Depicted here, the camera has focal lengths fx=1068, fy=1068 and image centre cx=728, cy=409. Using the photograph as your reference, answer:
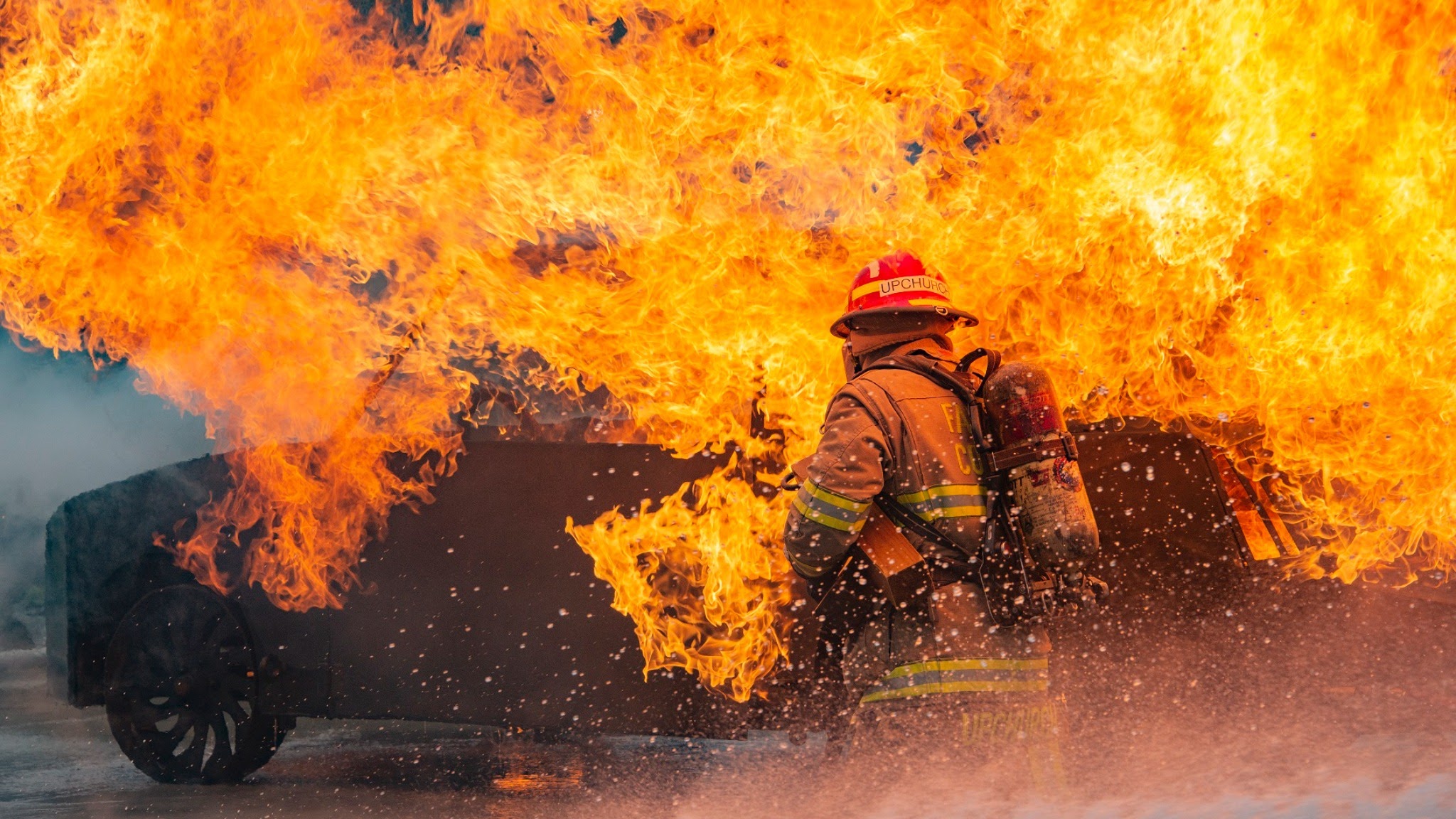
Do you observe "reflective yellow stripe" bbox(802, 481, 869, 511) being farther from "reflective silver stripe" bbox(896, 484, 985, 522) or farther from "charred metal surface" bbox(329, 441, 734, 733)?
"charred metal surface" bbox(329, 441, 734, 733)

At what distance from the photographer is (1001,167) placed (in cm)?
472

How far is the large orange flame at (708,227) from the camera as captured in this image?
14.2ft

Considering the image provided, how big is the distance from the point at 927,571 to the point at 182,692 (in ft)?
12.3

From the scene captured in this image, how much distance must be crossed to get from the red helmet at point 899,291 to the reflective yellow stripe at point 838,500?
0.67m

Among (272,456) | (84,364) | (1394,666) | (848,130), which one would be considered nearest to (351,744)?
(272,456)

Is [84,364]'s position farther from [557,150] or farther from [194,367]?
[557,150]

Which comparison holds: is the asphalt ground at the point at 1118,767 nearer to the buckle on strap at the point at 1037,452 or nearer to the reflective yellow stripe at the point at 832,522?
the reflective yellow stripe at the point at 832,522

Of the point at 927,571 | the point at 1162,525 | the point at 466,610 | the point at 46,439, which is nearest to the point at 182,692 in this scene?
the point at 466,610

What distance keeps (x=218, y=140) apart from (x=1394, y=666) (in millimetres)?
5952

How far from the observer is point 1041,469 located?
10.5 ft

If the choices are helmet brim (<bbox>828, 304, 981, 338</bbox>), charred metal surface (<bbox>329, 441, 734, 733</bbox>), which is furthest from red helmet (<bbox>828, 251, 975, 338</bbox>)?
charred metal surface (<bbox>329, 441, 734, 733</bbox>)

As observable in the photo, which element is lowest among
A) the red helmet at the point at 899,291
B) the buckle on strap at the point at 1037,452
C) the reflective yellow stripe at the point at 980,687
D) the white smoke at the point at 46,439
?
the reflective yellow stripe at the point at 980,687


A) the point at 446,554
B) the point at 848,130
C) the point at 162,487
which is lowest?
the point at 446,554

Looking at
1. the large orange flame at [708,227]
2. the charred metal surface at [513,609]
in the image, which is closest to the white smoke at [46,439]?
the large orange flame at [708,227]
